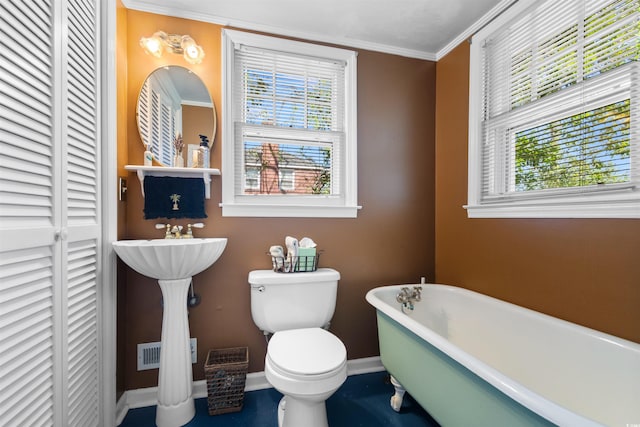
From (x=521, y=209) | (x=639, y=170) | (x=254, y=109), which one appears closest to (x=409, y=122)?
(x=521, y=209)

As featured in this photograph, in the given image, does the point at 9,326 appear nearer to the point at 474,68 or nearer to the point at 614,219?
the point at 614,219

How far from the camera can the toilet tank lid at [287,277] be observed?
1.66 m

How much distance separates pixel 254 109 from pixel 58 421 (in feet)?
5.99

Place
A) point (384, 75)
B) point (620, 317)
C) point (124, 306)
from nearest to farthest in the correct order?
point (620, 317), point (124, 306), point (384, 75)

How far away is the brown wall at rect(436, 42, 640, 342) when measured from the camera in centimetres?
121

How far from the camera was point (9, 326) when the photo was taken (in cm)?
85

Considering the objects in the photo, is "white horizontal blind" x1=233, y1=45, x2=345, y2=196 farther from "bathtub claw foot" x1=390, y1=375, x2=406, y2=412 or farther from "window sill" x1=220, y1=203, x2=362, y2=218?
"bathtub claw foot" x1=390, y1=375, x2=406, y2=412

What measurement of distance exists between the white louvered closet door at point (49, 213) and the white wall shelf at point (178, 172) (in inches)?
10.9

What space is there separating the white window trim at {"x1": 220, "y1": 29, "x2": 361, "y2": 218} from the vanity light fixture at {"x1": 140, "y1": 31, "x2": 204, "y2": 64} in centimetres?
17

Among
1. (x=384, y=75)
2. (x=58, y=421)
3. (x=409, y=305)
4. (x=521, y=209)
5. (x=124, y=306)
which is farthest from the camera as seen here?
(x=384, y=75)

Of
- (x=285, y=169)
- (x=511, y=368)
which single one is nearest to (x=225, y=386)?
(x=285, y=169)

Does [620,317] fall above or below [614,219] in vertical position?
below

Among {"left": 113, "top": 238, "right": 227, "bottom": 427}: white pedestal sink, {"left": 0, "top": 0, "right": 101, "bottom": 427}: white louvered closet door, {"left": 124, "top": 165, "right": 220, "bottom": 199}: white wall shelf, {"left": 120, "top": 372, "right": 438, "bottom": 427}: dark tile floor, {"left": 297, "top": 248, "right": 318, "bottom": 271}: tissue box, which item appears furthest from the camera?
{"left": 297, "top": 248, "right": 318, "bottom": 271}: tissue box

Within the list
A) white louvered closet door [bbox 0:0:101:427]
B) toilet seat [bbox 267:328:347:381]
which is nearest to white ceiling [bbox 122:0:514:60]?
white louvered closet door [bbox 0:0:101:427]
